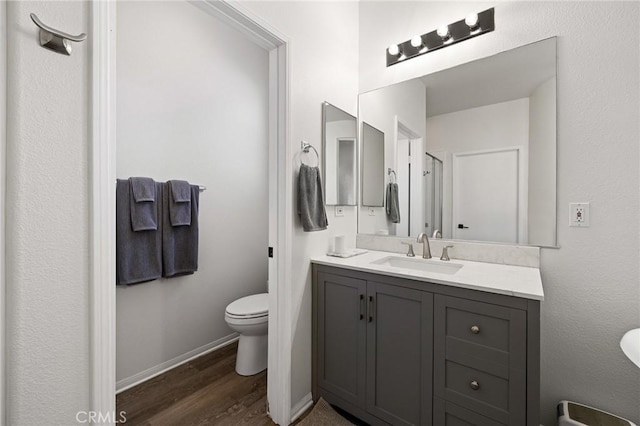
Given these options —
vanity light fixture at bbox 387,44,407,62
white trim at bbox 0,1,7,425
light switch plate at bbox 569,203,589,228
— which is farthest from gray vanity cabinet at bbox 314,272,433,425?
vanity light fixture at bbox 387,44,407,62

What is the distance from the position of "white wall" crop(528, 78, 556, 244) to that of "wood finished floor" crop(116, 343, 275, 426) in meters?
1.83

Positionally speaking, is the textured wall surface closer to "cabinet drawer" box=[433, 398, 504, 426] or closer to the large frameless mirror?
"cabinet drawer" box=[433, 398, 504, 426]

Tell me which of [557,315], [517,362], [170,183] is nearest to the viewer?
[517,362]

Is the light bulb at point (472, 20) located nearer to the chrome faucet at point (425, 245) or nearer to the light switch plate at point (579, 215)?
the light switch plate at point (579, 215)

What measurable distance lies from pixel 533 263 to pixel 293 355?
1418mm

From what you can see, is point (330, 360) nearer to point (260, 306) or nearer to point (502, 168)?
point (260, 306)

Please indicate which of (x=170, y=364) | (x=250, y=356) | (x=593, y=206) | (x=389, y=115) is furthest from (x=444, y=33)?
(x=170, y=364)

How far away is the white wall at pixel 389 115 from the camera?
1.95 meters

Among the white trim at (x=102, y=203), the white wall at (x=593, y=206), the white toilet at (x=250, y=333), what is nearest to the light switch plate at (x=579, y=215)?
the white wall at (x=593, y=206)

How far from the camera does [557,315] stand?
1.48 m

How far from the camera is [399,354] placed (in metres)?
1.41

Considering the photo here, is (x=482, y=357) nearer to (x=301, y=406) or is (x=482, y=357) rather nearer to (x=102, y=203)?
(x=301, y=406)

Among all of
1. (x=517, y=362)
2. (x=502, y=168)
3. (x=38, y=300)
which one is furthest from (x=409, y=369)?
(x=38, y=300)

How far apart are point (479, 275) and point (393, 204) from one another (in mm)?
831
